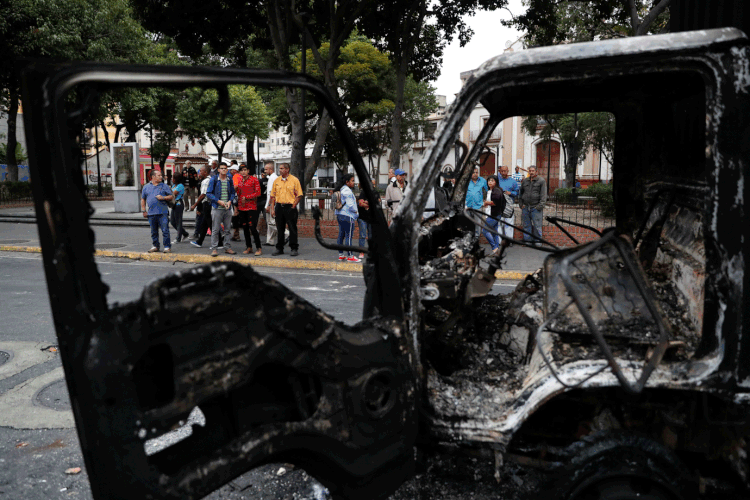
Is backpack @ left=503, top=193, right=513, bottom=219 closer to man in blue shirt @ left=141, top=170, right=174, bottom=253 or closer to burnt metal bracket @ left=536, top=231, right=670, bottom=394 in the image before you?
man in blue shirt @ left=141, top=170, right=174, bottom=253

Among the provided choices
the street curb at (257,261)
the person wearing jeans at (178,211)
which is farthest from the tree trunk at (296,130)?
the street curb at (257,261)

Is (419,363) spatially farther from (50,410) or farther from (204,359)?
(50,410)

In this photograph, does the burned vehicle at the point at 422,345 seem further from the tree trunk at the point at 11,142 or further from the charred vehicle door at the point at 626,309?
the tree trunk at the point at 11,142

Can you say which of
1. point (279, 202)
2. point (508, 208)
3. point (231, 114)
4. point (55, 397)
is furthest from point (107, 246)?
point (231, 114)

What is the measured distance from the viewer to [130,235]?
16.1 meters

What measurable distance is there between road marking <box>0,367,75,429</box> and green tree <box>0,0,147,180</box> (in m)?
15.6

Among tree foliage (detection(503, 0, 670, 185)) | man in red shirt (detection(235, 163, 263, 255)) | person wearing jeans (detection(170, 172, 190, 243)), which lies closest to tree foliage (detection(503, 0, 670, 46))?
tree foliage (detection(503, 0, 670, 185))

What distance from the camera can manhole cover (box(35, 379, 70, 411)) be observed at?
436 centimetres

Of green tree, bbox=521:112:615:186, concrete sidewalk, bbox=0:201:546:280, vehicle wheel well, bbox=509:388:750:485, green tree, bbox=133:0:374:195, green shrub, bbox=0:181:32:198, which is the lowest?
concrete sidewalk, bbox=0:201:546:280

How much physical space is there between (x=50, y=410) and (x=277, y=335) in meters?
3.25

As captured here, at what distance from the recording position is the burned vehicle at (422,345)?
1585 mm

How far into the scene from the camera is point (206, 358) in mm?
1774

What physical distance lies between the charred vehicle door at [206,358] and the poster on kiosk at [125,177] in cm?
2344

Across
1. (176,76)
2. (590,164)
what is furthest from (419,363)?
(590,164)
